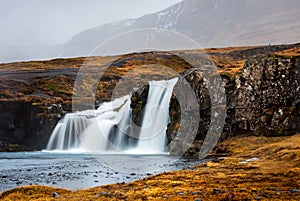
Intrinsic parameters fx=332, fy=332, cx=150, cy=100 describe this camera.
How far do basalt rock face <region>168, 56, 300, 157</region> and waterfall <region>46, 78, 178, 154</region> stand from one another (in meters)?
6.51

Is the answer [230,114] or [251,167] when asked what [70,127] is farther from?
[251,167]

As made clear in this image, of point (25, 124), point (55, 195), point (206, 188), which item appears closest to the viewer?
point (206, 188)

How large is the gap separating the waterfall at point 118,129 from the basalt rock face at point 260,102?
6507mm

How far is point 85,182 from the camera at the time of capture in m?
23.4

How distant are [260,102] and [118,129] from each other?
27057 mm

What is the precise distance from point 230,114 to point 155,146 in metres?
12.9

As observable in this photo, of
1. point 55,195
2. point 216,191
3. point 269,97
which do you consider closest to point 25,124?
point 269,97

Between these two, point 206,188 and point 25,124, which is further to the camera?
point 25,124

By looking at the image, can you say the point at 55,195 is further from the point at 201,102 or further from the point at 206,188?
the point at 201,102

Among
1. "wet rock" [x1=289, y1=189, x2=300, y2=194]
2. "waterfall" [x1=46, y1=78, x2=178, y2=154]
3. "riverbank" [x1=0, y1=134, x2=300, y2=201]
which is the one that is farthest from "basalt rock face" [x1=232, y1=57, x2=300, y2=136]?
"wet rock" [x1=289, y1=189, x2=300, y2=194]

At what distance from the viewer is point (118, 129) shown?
6056 cm

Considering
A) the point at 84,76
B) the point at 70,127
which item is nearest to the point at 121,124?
the point at 70,127

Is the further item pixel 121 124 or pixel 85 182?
pixel 121 124

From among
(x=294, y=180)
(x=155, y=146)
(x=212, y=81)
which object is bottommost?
(x=155, y=146)
